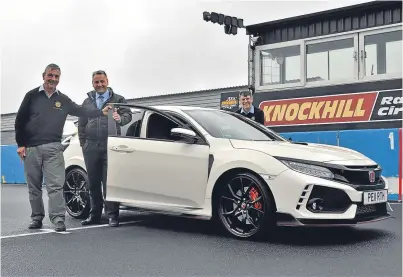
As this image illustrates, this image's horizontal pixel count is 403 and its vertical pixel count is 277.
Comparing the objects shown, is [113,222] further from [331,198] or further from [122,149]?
[331,198]

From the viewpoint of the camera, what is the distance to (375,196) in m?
5.65

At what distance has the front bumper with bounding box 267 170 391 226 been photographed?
5.32 metres

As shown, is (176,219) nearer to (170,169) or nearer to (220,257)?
(170,169)

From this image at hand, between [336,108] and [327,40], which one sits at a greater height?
[327,40]

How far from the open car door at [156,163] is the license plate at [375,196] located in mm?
1699

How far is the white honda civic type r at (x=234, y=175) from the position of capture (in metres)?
5.37

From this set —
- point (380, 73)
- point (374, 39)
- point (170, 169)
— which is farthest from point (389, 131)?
point (170, 169)

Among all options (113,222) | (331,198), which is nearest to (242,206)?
(331,198)

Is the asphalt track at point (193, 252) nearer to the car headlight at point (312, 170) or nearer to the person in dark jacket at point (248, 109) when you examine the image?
the car headlight at point (312, 170)

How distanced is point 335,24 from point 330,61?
2.66ft

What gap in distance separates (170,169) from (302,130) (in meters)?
Result: 6.34

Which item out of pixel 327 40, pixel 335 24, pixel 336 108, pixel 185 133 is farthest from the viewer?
pixel 327 40

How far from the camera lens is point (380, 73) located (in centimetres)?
1116

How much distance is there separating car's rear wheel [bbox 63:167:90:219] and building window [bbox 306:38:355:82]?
21.1ft
